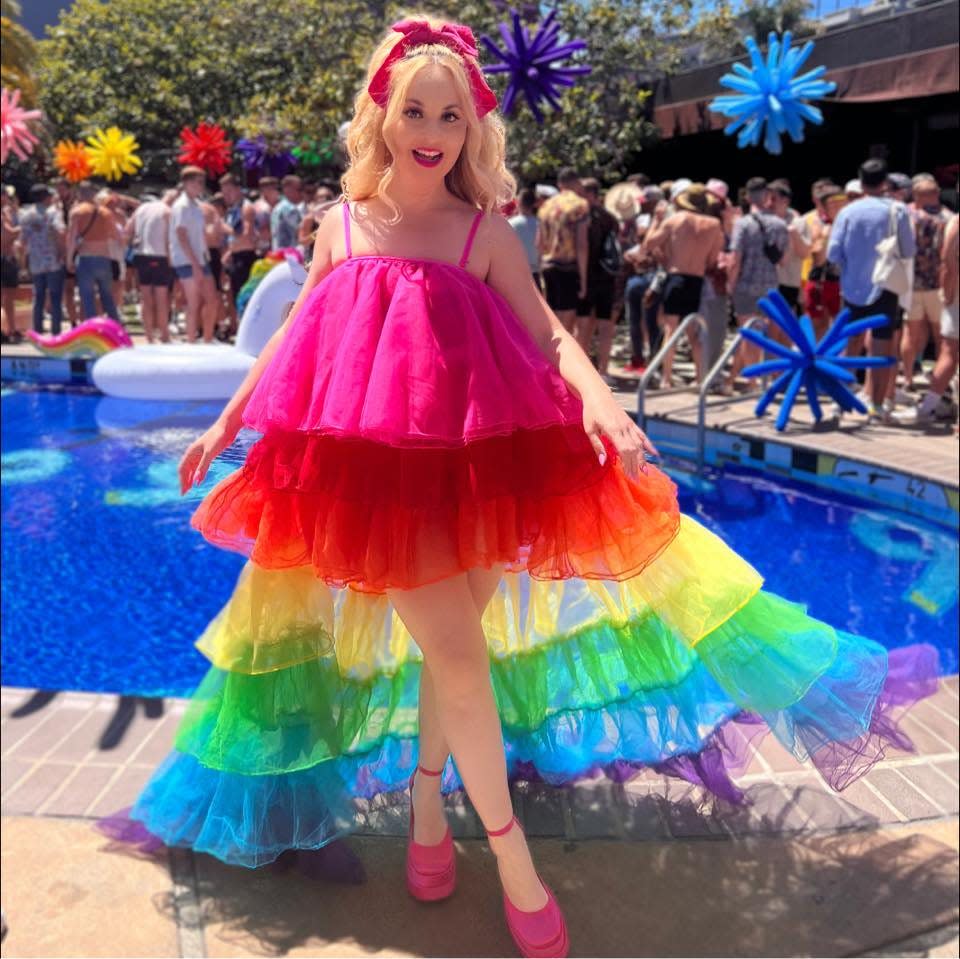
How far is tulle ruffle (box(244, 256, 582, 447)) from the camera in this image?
68.3 inches

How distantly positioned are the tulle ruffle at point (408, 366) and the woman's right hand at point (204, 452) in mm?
128

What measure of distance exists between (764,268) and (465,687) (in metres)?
7.06

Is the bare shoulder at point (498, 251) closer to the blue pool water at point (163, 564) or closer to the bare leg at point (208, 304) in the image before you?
the blue pool water at point (163, 564)

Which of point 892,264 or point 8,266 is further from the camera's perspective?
point 8,266

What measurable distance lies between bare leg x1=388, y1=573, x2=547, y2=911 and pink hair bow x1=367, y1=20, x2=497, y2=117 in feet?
3.01

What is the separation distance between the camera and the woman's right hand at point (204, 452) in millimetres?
2021

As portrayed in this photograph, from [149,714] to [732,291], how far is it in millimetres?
6453

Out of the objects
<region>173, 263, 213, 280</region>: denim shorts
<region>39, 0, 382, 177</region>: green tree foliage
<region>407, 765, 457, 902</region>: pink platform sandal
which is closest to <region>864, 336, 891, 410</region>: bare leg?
<region>407, 765, 457, 902</region>: pink platform sandal

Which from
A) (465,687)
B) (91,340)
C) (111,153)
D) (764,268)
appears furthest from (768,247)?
(111,153)

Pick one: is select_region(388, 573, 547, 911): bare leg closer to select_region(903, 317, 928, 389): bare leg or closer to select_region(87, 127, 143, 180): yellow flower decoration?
select_region(903, 317, 928, 389): bare leg

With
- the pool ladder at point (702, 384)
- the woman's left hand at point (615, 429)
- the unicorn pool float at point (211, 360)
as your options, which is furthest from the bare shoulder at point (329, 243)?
the pool ladder at point (702, 384)

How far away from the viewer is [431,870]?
2.26m

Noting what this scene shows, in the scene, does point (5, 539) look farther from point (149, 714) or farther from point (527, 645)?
point (527, 645)

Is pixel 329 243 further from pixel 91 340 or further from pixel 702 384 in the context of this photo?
pixel 91 340
